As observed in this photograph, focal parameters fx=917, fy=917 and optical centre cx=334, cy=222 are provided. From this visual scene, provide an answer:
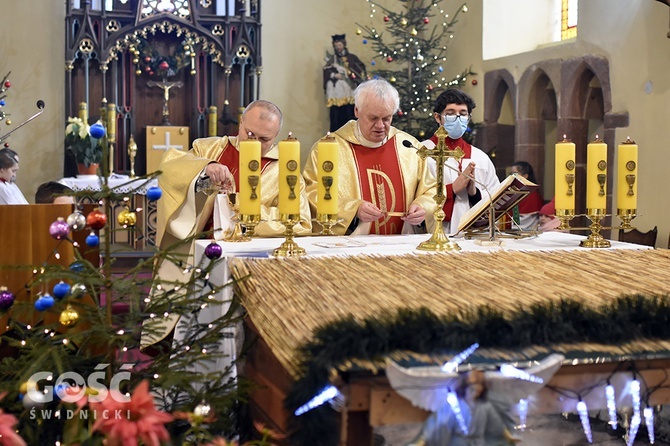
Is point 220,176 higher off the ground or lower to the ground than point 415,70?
lower

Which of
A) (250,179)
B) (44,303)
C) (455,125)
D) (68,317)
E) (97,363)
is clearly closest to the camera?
(44,303)

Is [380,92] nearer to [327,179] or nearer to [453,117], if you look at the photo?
[453,117]

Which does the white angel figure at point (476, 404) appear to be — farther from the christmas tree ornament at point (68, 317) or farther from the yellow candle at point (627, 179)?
the yellow candle at point (627, 179)

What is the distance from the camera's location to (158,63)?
33.7 ft

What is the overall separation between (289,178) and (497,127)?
7265 mm

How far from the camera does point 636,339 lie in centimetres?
214

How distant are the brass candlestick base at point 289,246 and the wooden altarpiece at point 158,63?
714 centimetres

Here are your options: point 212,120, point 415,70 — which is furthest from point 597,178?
point 212,120

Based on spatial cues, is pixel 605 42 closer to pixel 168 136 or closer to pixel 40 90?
pixel 168 136

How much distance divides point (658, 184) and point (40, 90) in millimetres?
6776

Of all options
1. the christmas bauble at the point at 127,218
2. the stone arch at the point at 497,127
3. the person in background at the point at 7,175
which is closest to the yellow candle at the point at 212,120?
the stone arch at the point at 497,127

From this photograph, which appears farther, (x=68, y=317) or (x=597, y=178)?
(x=597, y=178)

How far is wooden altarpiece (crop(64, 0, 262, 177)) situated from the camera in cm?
1019

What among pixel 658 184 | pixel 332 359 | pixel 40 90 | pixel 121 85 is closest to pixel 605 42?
pixel 658 184
